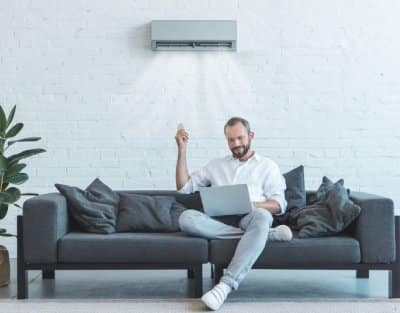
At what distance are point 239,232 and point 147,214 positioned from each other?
65 cm

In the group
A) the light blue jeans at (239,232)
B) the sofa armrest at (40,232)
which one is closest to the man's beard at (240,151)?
the light blue jeans at (239,232)

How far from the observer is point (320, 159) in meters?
5.43

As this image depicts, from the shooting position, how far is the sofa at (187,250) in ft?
12.6

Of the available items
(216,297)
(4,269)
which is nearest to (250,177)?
(216,297)

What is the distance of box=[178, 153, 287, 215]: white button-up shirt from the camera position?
14.1 feet

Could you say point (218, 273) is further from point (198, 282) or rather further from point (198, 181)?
point (198, 181)

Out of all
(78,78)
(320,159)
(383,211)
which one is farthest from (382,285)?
(78,78)

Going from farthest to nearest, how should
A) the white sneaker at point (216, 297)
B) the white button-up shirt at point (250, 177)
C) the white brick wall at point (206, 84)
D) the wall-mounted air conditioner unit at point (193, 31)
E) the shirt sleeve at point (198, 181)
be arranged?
the white brick wall at point (206, 84) < the wall-mounted air conditioner unit at point (193, 31) < the shirt sleeve at point (198, 181) < the white button-up shirt at point (250, 177) < the white sneaker at point (216, 297)

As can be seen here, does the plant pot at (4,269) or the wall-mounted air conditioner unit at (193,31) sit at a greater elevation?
the wall-mounted air conditioner unit at (193,31)

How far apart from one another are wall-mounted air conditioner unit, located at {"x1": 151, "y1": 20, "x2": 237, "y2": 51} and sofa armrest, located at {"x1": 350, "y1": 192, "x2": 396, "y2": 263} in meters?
2.02

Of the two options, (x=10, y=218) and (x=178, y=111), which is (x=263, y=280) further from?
(x=10, y=218)

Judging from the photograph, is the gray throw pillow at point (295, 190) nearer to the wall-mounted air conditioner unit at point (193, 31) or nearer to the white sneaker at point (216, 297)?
the white sneaker at point (216, 297)

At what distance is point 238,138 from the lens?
170 inches

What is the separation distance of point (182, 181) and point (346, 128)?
5.49 feet
